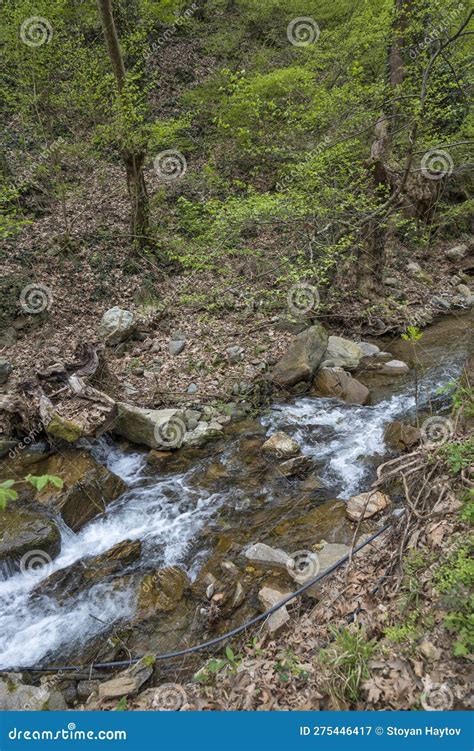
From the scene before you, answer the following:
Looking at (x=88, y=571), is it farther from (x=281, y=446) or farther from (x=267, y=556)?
(x=281, y=446)

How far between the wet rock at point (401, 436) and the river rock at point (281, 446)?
1338mm

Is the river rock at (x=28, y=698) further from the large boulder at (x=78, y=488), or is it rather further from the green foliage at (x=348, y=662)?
the green foliage at (x=348, y=662)

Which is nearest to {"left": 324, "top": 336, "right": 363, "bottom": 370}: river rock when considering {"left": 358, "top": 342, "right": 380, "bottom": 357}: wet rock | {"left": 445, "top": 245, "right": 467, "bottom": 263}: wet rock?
{"left": 358, "top": 342, "right": 380, "bottom": 357}: wet rock

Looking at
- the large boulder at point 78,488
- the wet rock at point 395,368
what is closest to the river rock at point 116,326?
the large boulder at point 78,488

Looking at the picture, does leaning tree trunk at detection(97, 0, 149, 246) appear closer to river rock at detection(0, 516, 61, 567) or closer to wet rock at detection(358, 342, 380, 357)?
wet rock at detection(358, 342, 380, 357)

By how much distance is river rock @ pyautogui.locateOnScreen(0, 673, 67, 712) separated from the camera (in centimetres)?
314

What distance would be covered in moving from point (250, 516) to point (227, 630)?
1552mm

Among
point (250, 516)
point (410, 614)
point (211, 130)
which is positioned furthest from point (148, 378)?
point (211, 130)

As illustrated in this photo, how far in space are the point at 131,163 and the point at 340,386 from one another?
22.3ft

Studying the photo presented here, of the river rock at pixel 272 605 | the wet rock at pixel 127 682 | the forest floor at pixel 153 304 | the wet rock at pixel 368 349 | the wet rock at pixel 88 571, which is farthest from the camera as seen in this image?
the wet rock at pixel 368 349

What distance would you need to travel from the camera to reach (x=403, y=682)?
233cm

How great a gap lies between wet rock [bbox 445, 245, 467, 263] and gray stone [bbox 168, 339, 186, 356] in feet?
28.9

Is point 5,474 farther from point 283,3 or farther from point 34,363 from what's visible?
point 283,3

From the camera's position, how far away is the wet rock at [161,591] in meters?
4.09
